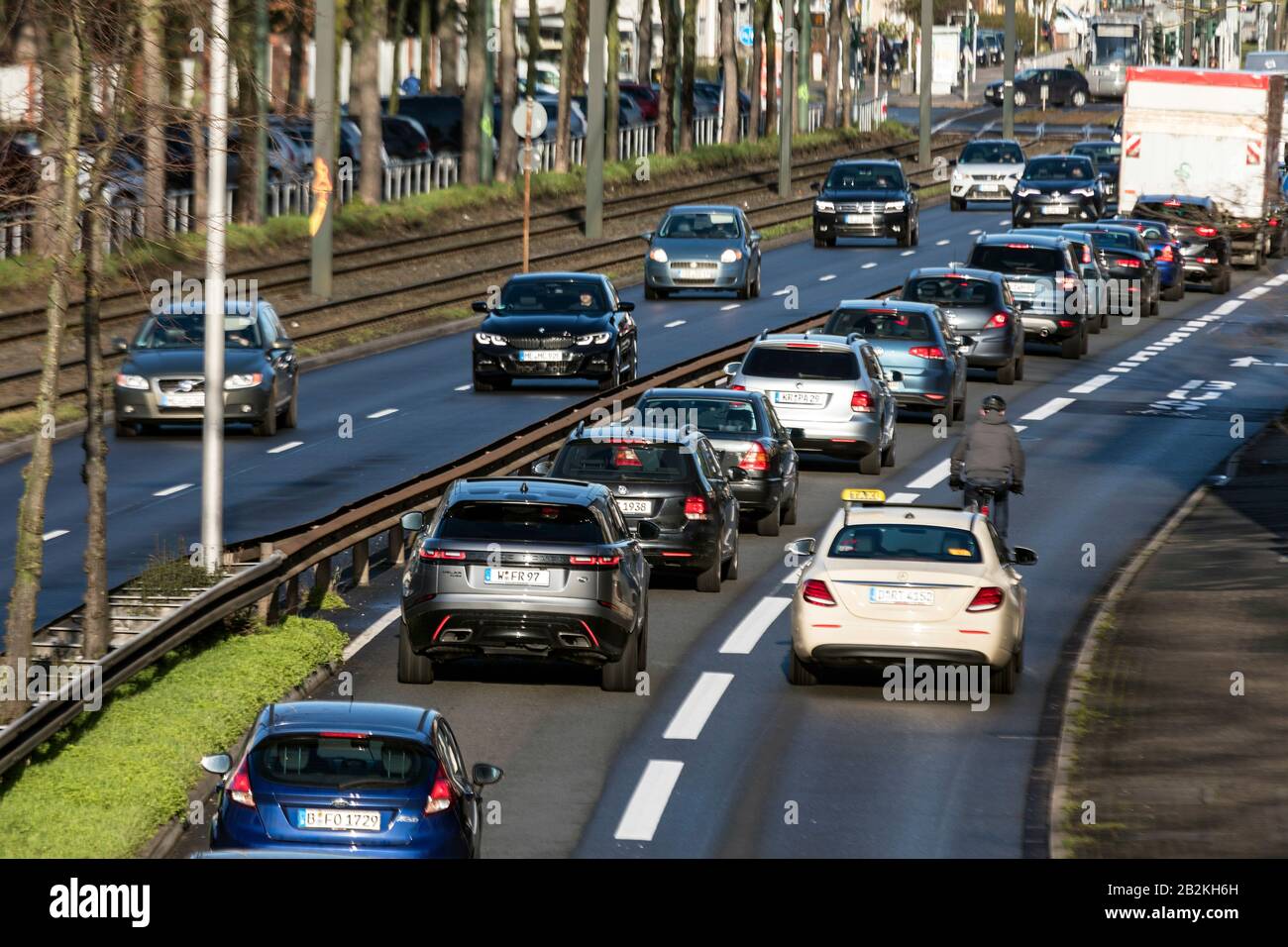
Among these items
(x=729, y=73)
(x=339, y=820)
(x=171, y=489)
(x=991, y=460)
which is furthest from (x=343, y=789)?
(x=729, y=73)

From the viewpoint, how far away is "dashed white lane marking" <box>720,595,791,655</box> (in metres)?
20.8

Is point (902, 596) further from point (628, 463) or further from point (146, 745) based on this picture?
point (146, 745)

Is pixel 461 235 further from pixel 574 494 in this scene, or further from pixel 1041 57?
pixel 1041 57

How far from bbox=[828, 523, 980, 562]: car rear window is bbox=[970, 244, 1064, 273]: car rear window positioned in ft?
77.4

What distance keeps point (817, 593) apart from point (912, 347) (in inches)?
602

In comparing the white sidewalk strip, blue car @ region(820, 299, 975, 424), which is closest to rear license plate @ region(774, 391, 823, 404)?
blue car @ region(820, 299, 975, 424)

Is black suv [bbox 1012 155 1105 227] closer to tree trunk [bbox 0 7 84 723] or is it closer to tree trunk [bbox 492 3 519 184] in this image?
tree trunk [bbox 492 3 519 184]

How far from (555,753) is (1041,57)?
146012mm

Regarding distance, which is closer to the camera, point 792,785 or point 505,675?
point 792,785

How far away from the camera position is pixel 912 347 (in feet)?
111

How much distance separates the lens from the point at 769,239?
64500mm

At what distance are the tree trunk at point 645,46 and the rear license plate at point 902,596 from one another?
7153 centimetres

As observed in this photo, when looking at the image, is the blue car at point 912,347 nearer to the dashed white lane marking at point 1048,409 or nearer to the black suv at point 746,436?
the dashed white lane marking at point 1048,409
